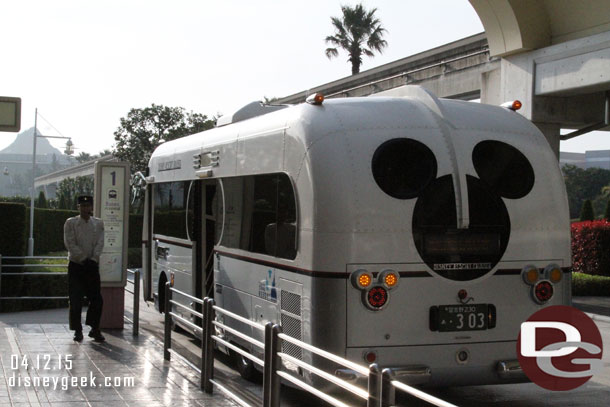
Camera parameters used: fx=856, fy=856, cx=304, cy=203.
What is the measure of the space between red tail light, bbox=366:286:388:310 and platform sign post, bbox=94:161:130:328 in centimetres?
697

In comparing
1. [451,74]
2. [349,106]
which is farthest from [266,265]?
[451,74]

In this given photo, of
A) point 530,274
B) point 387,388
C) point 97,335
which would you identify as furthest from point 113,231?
point 387,388

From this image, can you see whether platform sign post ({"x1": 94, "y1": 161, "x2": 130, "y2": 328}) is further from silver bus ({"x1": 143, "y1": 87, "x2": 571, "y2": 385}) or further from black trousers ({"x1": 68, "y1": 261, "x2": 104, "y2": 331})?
silver bus ({"x1": 143, "y1": 87, "x2": 571, "y2": 385})

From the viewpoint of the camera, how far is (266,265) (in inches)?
354

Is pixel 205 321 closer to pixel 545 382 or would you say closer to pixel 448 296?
pixel 448 296

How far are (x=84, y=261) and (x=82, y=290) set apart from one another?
1.50ft

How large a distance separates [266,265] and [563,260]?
300 centimetres

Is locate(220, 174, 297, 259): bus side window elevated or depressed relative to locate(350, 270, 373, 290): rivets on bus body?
elevated

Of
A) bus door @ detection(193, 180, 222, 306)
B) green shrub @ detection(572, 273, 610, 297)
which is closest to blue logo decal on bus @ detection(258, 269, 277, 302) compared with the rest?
bus door @ detection(193, 180, 222, 306)

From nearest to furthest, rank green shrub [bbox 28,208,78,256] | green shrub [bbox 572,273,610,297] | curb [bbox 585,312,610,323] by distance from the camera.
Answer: curb [bbox 585,312,610,323], green shrub [bbox 572,273,610,297], green shrub [bbox 28,208,78,256]

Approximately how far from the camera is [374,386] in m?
4.80

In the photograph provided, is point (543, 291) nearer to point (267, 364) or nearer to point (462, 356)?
point (462, 356)

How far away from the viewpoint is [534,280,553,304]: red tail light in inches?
327

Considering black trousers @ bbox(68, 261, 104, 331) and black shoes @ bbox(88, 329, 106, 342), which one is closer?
black trousers @ bbox(68, 261, 104, 331)
